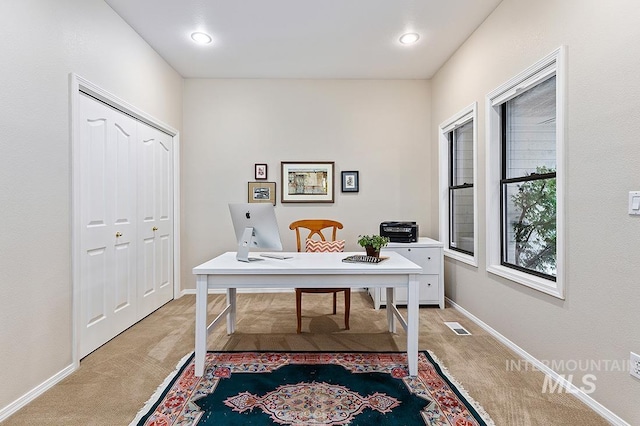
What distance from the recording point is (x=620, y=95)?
1658mm

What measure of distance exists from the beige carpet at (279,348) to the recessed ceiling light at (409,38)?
9.19 ft

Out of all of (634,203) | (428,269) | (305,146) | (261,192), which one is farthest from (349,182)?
(634,203)

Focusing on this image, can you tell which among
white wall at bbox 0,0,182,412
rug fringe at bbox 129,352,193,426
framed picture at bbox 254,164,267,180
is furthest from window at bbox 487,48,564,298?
white wall at bbox 0,0,182,412

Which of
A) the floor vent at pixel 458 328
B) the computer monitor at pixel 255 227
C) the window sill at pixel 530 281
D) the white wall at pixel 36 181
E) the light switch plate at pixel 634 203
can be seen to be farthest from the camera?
the floor vent at pixel 458 328

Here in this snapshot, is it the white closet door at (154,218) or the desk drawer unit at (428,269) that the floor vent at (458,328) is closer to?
the desk drawer unit at (428,269)

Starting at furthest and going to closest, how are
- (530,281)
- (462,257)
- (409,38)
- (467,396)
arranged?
(462,257), (409,38), (530,281), (467,396)

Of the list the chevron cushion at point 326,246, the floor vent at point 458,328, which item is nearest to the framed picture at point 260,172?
the chevron cushion at point 326,246

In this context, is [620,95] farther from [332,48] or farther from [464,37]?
[332,48]

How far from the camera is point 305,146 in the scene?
14.3ft

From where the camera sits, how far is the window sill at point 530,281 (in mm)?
2068

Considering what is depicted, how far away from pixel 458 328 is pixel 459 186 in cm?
156

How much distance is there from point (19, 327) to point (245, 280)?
1272mm

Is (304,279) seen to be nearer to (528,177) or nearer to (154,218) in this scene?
(528,177)

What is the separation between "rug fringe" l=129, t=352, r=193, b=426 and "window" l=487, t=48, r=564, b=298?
98.3 inches
